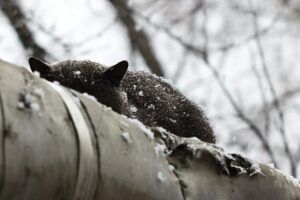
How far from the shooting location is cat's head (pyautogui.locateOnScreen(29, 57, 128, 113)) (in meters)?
2.58

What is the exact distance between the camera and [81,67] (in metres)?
2.77

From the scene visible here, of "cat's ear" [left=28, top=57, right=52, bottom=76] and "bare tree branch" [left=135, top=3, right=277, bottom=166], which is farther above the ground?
"bare tree branch" [left=135, top=3, right=277, bottom=166]

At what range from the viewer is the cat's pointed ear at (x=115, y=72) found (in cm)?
265

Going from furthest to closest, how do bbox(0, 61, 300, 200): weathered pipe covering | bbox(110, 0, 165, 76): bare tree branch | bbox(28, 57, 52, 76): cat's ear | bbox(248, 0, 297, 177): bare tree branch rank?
bbox(110, 0, 165, 76): bare tree branch → bbox(248, 0, 297, 177): bare tree branch → bbox(28, 57, 52, 76): cat's ear → bbox(0, 61, 300, 200): weathered pipe covering

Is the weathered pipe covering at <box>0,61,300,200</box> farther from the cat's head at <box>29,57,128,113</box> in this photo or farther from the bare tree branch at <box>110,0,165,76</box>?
the bare tree branch at <box>110,0,165,76</box>

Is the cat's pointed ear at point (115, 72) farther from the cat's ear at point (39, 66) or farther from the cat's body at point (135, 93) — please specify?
the cat's ear at point (39, 66)

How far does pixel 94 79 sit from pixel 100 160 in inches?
60.8

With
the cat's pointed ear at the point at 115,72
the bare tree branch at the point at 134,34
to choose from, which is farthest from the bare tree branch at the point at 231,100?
the cat's pointed ear at the point at 115,72

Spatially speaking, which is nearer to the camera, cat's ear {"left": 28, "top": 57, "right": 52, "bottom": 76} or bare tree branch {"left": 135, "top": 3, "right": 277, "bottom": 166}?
cat's ear {"left": 28, "top": 57, "right": 52, "bottom": 76}

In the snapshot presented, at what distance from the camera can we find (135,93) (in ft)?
9.90

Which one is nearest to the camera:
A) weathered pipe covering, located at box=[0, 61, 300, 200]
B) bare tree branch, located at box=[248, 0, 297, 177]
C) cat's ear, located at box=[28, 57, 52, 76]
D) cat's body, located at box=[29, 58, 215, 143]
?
weathered pipe covering, located at box=[0, 61, 300, 200]

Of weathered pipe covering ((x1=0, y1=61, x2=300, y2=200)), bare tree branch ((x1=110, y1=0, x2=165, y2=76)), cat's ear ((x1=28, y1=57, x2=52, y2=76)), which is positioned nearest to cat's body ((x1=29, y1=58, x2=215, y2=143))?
cat's ear ((x1=28, y1=57, x2=52, y2=76))

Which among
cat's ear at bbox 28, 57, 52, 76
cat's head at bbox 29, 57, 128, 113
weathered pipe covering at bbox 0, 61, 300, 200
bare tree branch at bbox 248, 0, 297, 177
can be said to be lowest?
weathered pipe covering at bbox 0, 61, 300, 200

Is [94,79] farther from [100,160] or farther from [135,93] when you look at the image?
[100,160]
